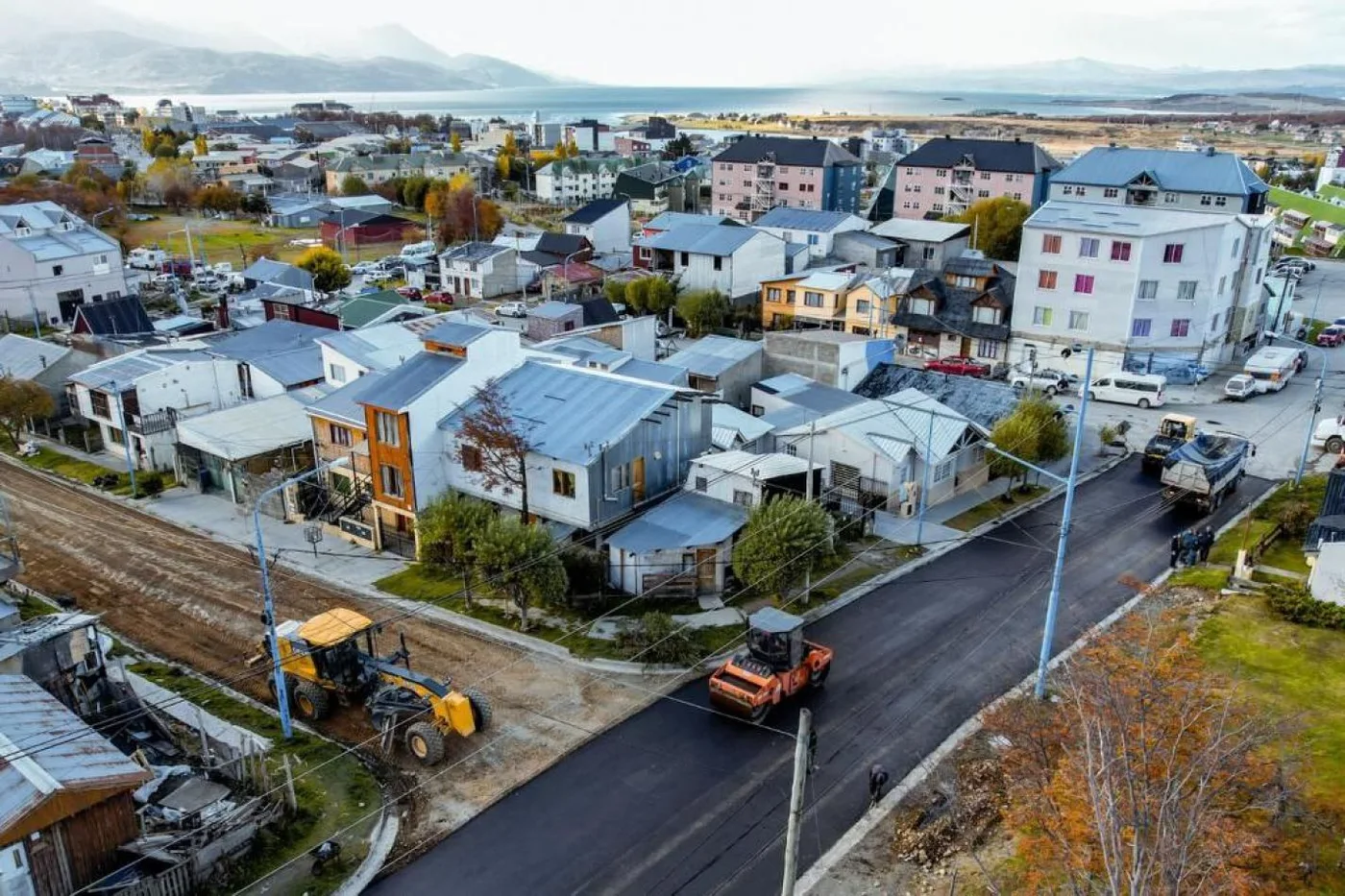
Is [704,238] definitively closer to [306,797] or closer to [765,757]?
[765,757]

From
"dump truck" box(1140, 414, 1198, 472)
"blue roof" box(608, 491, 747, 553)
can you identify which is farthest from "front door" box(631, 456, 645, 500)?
"dump truck" box(1140, 414, 1198, 472)

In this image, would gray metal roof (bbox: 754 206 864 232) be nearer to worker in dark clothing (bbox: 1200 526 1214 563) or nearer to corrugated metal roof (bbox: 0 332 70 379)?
worker in dark clothing (bbox: 1200 526 1214 563)

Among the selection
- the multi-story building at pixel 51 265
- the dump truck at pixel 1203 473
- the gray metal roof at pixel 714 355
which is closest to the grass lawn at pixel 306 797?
the gray metal roof at pixel 714 355

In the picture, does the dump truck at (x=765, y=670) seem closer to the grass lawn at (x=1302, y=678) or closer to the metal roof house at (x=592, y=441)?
the metal roof house at (x=592, y=441)

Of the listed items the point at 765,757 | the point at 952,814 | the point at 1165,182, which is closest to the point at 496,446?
the point at 765,757

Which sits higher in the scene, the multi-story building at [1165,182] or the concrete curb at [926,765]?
the multi-story building at [1165,182]
